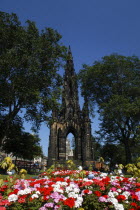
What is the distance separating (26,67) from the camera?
16.8 m

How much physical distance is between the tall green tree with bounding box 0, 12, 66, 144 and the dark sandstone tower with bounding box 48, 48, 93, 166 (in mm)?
5739

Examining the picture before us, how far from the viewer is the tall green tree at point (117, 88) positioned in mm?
23881

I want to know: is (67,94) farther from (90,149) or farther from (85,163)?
(85,163)

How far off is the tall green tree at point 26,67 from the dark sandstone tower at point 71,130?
5.74 metres

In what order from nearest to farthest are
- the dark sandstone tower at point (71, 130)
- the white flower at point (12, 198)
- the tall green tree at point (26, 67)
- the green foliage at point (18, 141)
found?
1. the white flower at point (12, 198)
2. the tall green tree at point (26, 67)
3. the green foliage at point (18, 141)
4. the dark sandstone tower at point (71, 130)

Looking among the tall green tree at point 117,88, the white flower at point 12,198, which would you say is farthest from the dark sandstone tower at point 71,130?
the white flower at point 12,198

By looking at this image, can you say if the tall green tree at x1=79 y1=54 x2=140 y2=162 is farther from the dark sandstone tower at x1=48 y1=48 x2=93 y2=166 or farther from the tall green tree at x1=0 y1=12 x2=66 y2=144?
the tall green tree at x1=0 y1=12 x2=66 y2=144

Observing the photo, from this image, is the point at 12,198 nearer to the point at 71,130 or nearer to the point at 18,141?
the point at 18,141

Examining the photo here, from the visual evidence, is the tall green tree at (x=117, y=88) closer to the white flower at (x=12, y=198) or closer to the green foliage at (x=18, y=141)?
the green foliage at (x=18, y=141)

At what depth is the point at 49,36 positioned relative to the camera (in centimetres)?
1948

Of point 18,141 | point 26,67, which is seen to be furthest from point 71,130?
point 26,67

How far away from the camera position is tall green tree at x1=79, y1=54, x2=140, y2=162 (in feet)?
78.4

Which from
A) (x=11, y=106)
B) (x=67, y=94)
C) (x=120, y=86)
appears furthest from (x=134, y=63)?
(x=11, y=106)

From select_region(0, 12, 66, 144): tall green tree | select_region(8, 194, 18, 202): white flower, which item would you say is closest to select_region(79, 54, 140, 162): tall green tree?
select_region(0, 12, 66, 144): tall green tree
